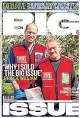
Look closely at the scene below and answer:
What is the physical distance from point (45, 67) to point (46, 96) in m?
0.11

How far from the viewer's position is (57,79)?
1271 millimetres

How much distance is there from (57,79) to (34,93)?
0.35 feet

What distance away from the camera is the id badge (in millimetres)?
1271

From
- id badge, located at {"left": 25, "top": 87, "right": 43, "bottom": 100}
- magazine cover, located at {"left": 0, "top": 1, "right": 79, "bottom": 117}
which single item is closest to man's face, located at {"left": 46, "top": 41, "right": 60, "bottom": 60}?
magazine cover, located at {"left": 0, "top": 1, "right": 79, "bottom": 117}

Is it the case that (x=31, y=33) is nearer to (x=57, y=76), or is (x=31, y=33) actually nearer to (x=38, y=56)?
(x=38, y=56)

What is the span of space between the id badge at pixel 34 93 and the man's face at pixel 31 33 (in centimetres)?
19

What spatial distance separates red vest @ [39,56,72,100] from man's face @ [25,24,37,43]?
10cm

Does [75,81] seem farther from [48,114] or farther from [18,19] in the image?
[18,19]

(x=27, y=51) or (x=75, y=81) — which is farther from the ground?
(x=27, y=51)

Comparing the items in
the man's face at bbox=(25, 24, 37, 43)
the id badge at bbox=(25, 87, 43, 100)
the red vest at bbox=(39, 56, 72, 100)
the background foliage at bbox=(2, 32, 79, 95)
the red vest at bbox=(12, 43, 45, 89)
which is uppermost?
the man's face at bbox=(25, 24, 37, 43)

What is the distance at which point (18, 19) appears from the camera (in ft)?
4.17

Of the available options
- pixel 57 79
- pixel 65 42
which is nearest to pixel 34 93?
pixel 57 79

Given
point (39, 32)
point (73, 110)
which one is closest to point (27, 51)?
point (39, 32)

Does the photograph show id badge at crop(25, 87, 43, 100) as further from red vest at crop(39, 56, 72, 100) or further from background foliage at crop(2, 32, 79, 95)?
background foliage at crop(2, 32, 79, 95)
